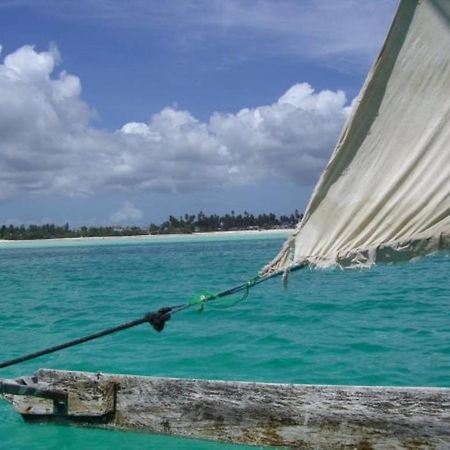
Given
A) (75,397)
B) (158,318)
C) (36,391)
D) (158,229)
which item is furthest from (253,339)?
(158,229)

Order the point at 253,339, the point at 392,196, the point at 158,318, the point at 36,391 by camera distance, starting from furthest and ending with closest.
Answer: the point at 253,339 → the point at 36,391 → the point at 158,318 → the point at 392,196

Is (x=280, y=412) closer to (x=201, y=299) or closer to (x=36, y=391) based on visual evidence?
(x=201, y=299)

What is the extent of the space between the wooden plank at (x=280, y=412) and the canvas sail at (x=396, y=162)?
6.03ft

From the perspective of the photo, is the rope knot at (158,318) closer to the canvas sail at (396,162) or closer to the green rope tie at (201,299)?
the green rope tie at (201,299)

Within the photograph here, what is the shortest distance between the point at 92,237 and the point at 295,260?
152658 mm

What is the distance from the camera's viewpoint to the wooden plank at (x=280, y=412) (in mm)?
5758

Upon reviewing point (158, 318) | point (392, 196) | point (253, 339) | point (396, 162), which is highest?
point (396, 162)

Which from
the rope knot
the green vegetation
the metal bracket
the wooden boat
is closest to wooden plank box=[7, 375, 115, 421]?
the metal bracket

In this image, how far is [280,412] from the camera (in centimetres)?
632

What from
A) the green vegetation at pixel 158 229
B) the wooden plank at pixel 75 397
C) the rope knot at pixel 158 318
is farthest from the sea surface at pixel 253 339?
the green vegetation at pixel 158 229

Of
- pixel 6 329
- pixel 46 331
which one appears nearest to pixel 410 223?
pixel 46 331

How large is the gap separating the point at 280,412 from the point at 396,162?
2.80m

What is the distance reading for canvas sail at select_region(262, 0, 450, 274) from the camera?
4488 mm

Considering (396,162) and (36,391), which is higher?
(396,162)
